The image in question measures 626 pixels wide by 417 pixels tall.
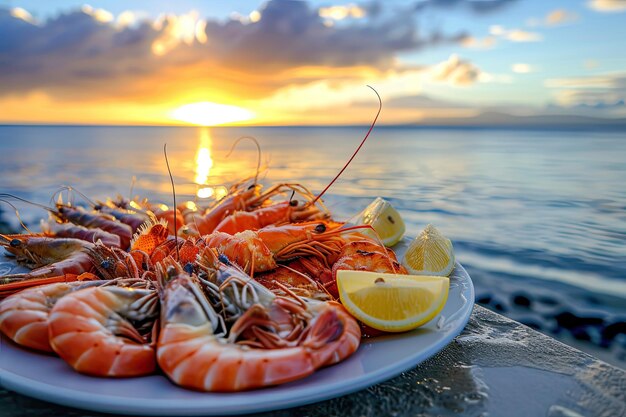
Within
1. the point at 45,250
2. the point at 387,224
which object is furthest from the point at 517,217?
the point at 45,250

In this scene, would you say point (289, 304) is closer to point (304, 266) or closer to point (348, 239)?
point (304, 266)

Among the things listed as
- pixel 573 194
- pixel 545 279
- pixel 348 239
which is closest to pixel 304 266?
pixel 348 239

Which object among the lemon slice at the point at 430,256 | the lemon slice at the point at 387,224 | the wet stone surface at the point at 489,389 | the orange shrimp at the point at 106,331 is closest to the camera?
the orange shrimp at the point at 106,331

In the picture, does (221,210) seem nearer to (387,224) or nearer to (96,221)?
(96,221)

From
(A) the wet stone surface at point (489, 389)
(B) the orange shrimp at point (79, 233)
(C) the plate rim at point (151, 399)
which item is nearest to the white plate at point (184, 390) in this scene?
(C) the plate rim at point (151, 399)

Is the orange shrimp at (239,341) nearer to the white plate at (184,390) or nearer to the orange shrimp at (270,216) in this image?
the white plate at (184,390)

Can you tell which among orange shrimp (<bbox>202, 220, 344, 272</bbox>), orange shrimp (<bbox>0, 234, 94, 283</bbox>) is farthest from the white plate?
orange shrimp (<bbox>0, 234, 94, 283</bbox>)

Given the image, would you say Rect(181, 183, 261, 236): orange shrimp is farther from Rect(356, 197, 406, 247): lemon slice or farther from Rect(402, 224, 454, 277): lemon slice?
Rect(402, 224, 454, 277): lemon slice
